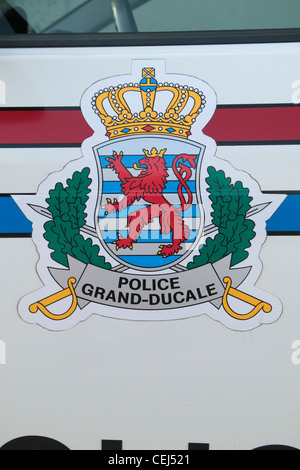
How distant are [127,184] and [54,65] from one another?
1.45 ft

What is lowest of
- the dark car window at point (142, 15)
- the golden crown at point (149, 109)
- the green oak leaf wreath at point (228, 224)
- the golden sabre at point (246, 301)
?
the golden sabre at point (246, 301)

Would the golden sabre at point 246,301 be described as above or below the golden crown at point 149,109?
below

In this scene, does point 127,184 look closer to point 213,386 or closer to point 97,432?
point 213,386

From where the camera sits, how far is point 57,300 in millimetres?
1575

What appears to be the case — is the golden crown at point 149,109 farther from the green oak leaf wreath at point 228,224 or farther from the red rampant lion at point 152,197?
the green oak leaf wreath at point 228,224

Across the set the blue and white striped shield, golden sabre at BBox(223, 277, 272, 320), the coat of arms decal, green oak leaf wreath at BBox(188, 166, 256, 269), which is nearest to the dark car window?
the coat of arms decal

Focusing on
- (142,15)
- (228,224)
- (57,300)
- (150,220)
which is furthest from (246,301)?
(142,15)

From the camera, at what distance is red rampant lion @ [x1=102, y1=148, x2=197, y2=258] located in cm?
156

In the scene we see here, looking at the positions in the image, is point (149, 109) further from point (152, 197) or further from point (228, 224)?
point (228, 224)

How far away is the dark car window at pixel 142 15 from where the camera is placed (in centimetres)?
161

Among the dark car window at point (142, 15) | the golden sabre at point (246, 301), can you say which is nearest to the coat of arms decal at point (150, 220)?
the golden sabre at point (246, 301)

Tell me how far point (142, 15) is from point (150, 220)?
2.20 feet
